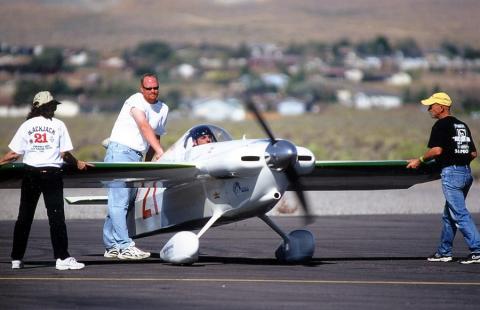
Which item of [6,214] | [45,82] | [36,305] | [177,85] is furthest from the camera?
[177,85]

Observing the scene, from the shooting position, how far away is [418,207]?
27.4 m

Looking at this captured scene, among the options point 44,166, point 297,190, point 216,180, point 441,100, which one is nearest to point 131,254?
point 216,180

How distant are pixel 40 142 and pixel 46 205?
76 centimetres

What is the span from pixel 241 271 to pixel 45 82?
72.7 metres

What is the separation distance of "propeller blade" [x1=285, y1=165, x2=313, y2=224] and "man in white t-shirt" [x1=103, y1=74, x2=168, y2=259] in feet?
6.79

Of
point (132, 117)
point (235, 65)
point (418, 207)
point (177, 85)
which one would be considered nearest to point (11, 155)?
point (132, 117)

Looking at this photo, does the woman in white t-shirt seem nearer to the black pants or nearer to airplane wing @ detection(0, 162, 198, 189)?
the black pants

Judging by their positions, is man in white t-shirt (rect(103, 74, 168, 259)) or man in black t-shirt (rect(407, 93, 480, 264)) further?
man in white t-shirt (rect(103, 74, 168, 259))

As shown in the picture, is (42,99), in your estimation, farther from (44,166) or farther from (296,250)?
(296,250)

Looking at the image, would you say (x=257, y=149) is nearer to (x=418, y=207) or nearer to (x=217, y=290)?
(x=217, y=290)

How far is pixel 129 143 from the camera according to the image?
1636 cm

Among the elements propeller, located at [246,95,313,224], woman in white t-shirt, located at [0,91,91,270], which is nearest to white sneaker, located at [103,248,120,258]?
woman in white t-shirt, located at [0,91,91,270]

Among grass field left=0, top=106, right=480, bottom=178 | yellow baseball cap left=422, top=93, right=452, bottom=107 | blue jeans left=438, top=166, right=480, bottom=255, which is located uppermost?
grass field left=0, top=106, right=480, bottom=178

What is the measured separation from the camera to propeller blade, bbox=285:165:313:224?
14516 millimetres
